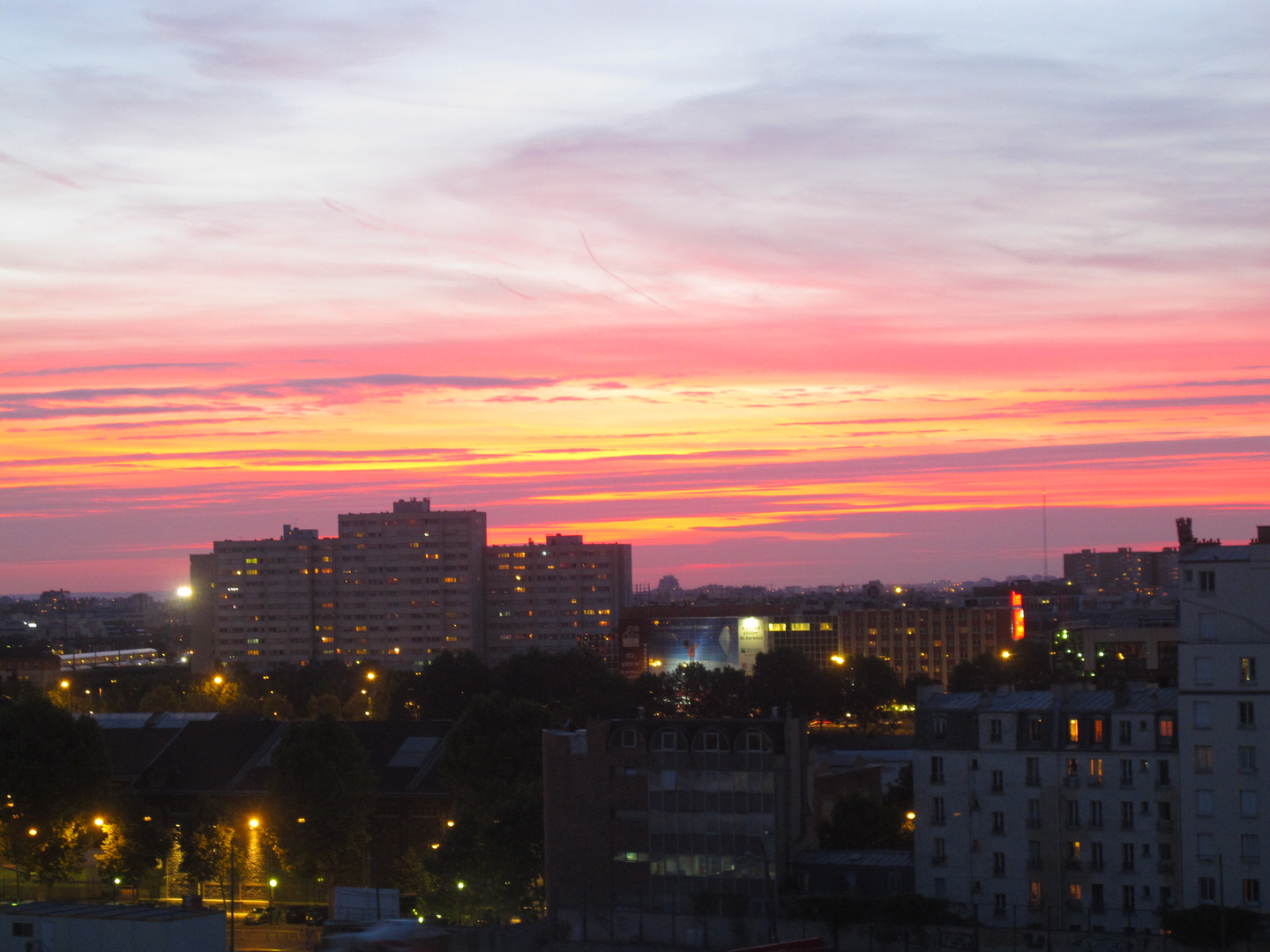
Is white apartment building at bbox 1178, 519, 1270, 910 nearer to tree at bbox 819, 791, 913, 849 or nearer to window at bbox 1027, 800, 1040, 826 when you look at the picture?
window at bbox 1027, 800, 1040, 826

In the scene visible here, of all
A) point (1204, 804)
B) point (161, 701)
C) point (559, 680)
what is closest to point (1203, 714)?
point (1204, 804)

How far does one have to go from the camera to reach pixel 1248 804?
5150 cm

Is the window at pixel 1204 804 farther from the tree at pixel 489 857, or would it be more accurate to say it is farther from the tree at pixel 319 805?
the tree at pixel 319 805

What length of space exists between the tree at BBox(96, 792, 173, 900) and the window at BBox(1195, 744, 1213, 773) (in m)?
45.2

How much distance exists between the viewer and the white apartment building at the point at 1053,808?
173ft

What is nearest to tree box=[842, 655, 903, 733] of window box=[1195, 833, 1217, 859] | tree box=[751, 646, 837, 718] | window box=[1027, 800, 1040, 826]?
tree box=[751, 646, 837, 718]

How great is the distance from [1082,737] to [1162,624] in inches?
4423

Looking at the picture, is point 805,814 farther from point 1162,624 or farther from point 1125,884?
point 1162,624

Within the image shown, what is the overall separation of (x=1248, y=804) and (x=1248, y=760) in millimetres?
1462

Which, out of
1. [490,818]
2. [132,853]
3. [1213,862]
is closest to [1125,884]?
[1213,862]

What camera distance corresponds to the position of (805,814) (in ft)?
196

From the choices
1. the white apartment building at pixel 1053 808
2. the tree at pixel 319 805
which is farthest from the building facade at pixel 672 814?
the tree at pixel 319 805

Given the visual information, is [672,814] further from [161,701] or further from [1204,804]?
[161,701]

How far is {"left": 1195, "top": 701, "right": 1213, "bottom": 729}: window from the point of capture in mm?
52438
